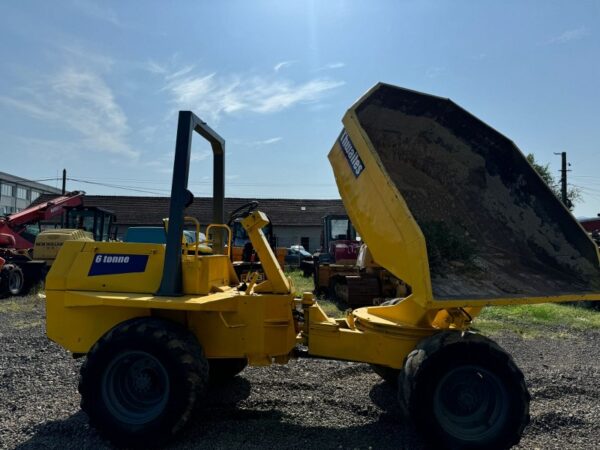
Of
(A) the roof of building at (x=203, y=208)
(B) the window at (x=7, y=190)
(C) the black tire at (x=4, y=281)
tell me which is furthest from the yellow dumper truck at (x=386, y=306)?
(B) the window at (x=7, y=190)

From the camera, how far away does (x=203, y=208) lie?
4000cm

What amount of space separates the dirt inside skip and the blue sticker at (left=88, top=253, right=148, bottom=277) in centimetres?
261

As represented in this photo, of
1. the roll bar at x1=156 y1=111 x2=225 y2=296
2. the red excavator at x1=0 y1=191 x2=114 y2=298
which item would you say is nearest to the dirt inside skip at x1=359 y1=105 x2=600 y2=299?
the roll bar at x1=156 y1=111 x2=225 y2=296

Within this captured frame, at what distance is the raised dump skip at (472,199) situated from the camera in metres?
4.71

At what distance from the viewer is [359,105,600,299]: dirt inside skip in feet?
15.2

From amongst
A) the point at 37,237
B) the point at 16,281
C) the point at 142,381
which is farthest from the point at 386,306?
the point at 37,237

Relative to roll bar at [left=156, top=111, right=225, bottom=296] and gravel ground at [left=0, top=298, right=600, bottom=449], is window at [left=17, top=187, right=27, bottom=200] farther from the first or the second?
roll bar at [left=156, top=111, right=225, bottom=296]

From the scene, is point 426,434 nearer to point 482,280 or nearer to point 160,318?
point 482,280

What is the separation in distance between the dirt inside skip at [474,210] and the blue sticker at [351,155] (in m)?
0.43

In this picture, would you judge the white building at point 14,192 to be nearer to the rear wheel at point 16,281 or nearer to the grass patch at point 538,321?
the rear wheel at point 16,281

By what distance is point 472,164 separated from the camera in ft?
17.9

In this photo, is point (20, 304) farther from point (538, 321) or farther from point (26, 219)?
point (538, 321)

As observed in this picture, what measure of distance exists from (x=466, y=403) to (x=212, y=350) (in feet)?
7.41

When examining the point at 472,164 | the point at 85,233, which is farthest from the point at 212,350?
the point at 85,233
